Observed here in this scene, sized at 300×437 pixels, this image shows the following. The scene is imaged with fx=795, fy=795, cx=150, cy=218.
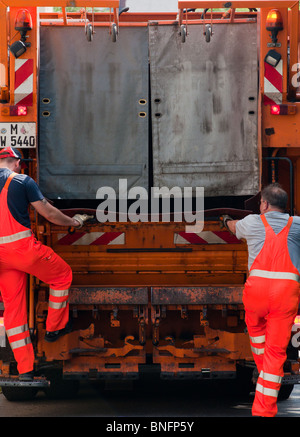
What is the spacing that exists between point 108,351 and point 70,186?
137 cm

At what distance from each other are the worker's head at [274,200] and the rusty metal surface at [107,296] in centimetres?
113

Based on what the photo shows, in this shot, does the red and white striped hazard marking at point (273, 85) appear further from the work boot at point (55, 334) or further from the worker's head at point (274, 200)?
the work boot at point (55, 334)

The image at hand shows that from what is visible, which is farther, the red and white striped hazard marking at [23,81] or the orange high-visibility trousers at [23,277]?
the red and white striped hazard marking at [23,81]

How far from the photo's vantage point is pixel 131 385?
7.75 m

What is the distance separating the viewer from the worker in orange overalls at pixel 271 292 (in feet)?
17.5

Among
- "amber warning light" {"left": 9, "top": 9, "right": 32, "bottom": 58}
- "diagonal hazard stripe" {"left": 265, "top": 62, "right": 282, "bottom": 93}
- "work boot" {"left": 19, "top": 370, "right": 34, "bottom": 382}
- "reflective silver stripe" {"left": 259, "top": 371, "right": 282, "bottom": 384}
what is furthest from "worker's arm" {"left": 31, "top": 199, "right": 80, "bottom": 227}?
"diagonal hazard stripe" {"left": 265, "top": 62, "right": 282, "bottom": 93}

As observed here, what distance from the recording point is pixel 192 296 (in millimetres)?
5984

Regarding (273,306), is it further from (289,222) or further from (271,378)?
(289,222)

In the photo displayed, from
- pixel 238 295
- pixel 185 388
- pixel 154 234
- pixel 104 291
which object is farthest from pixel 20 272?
pixel 185 388

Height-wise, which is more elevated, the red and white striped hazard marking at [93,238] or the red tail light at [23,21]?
the red tail light at [23,21]

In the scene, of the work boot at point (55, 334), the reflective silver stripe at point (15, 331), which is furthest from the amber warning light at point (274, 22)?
the reflective silver stripe at point (15, 331)

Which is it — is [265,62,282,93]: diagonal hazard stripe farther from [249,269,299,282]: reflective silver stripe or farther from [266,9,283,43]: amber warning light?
[249,269,299,282]: reflective silver stripe

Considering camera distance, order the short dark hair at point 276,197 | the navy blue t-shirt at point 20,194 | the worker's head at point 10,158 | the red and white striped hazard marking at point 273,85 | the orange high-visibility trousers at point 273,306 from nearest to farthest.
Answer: the orange high-visibility trousers at point 273,306 → the short dark hair at point 276,197 → the navy blue t-shirt at point 20,194 → the worker's head at point 10,158 → the red and white striped hazard marking at point 273,85

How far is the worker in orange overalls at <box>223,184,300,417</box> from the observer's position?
5.34 m
